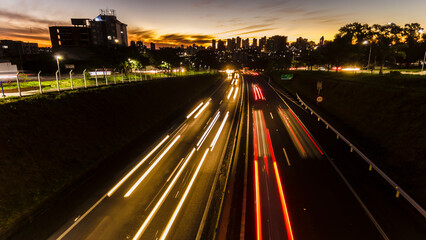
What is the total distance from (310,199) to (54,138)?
19242mm

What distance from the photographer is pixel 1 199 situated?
1134cm

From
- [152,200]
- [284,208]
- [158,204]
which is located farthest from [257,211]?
[152,200]

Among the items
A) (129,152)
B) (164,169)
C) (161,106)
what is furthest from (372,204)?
(161,106)

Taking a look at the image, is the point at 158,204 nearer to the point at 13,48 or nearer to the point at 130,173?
the point at 130,173

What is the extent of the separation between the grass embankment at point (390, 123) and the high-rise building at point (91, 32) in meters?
93.6

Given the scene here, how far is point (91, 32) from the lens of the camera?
118 m

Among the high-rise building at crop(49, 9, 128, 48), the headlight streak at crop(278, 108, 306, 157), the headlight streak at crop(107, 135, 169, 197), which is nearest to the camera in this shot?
the headlight streak at crop(107, 135, 169, 197)

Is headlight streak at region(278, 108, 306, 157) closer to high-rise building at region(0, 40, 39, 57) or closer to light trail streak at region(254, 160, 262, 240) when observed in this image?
light trail streak at region(254, 160, 262, 240)

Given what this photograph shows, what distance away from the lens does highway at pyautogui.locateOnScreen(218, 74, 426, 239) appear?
34.6ft

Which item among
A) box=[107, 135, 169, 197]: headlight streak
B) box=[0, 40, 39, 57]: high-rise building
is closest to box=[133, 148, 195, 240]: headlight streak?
box=[107, 135, 169, 197]: headlight streak

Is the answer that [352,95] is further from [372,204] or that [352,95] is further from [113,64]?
[113,64]

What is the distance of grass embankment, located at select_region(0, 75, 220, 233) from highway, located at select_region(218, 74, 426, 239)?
461 inches

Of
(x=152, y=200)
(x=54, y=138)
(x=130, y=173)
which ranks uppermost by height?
(x=54, y=138)

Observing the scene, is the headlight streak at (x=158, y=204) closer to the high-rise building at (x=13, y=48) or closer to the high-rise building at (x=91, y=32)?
the high-rise building at (x=91, y=32)
